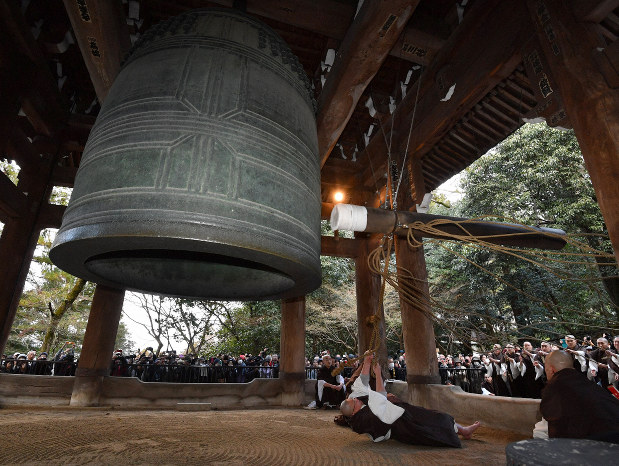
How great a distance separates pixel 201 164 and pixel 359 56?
175 cm

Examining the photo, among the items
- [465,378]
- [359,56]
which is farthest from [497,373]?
[359,56]

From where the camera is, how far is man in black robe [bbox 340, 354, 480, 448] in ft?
11.6

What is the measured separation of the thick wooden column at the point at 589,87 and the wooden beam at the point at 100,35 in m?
3.45

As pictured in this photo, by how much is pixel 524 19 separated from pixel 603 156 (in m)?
1.89

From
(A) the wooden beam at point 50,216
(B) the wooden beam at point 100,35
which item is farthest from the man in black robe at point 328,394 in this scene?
(B) the wooden beam at point 100,35

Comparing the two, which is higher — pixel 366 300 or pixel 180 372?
pixel 366 300

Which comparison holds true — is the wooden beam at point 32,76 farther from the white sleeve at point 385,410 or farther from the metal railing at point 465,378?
the metal railing at point 465,378

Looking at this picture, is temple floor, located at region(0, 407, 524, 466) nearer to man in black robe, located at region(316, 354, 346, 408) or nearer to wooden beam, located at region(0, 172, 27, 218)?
man in black robe, located at region(316, 354, 346, 408)

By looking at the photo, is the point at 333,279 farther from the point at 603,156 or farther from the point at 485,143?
the point at 603,156

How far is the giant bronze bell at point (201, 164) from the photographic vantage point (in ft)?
4.91

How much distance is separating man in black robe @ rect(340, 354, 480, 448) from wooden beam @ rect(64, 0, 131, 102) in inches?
158

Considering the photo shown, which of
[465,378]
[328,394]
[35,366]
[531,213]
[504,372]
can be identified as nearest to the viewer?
[328,394]

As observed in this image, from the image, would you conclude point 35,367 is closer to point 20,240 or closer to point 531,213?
point 20,240

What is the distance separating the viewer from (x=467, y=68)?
396cm
